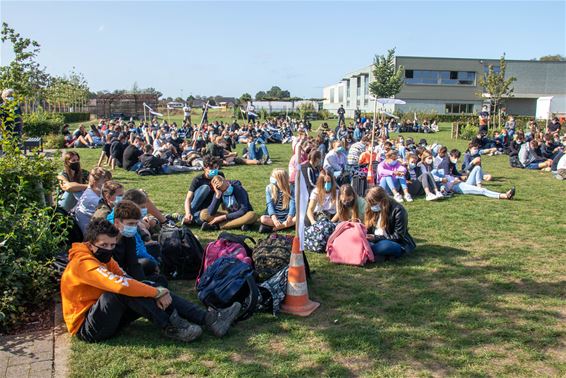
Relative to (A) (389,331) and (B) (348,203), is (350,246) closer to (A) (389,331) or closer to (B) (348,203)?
(B) (348,203)

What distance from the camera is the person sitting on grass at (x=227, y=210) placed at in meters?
8.28

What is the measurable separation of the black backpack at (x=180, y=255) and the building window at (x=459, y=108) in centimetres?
5862

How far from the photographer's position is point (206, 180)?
876cm

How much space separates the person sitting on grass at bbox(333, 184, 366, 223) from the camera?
7.18 meters

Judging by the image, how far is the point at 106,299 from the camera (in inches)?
167

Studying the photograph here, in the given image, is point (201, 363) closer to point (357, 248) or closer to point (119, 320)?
point (119, 320)

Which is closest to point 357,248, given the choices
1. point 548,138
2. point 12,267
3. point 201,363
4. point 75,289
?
point 201,363

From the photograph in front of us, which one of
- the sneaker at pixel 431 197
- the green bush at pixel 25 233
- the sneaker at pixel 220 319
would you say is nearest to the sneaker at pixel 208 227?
the green bush at pixel 25 233

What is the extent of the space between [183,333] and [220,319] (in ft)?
1.22

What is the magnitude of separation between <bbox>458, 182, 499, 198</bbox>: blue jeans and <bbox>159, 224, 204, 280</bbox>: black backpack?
8.07 meters

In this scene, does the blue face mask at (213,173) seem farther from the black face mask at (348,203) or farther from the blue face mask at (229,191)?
the black face mask at (348,203)

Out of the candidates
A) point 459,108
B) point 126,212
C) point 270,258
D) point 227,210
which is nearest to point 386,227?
point 270,258

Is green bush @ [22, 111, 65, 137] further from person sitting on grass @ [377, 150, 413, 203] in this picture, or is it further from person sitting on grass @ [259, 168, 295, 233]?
person sitting on grass @ [259, 168, 295, 233]

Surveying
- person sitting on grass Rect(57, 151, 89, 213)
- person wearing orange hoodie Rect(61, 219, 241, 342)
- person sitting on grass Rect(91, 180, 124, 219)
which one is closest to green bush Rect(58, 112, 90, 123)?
person sitting on grass Rect(57, 151, 89, 213)
